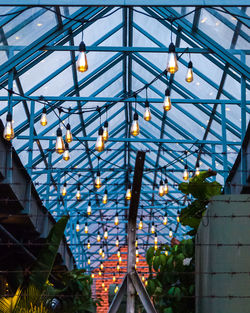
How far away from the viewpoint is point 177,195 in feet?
98.3

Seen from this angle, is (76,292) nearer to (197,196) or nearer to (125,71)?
(197,196)

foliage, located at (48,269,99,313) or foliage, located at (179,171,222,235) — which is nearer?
foliage, located at (179,171,222,235)

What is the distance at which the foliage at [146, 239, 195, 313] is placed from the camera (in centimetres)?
953

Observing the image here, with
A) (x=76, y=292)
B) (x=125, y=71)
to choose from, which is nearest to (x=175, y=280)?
(x=76, y=292)

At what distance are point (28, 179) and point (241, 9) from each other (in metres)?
5.69

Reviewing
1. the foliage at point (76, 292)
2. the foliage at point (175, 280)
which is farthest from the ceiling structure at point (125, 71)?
the foliage at point (76, 292)

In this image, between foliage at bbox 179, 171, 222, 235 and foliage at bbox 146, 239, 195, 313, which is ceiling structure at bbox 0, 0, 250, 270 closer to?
foliage at bbox 179, 171, 222, 235

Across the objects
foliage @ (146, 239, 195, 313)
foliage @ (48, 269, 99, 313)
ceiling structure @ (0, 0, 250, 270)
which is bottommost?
foliage @ (146, 239, 195, 313)

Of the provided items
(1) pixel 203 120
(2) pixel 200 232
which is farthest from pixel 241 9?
(1) pixel 203 120

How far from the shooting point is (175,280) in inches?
402

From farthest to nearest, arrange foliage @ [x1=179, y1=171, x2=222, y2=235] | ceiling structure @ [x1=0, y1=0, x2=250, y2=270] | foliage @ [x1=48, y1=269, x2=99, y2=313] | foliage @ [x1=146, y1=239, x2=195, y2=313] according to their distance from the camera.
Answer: foliage @ [x1=48, y1=269, x2=99, y2=313] < ceiling structure @ [x1=0, y1=0, x2=250, y2=270] < foliage @ [x1=179, y1=171, x2=222, y2=235] < foliage @ [x1=146, y1=239, x2=195, y2=313]

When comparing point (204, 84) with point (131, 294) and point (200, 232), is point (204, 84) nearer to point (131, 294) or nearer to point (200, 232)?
point (200, 232)

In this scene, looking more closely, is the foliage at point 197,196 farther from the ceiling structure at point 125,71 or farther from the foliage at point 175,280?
the ceiling structure at point 125,71

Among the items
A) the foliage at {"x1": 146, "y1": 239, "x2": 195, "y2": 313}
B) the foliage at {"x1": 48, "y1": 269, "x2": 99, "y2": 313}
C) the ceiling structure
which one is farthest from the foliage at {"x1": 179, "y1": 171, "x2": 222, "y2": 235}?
the foliage at {"x1": 48, "y1": 269, "x2": 99, "y2": 313}
